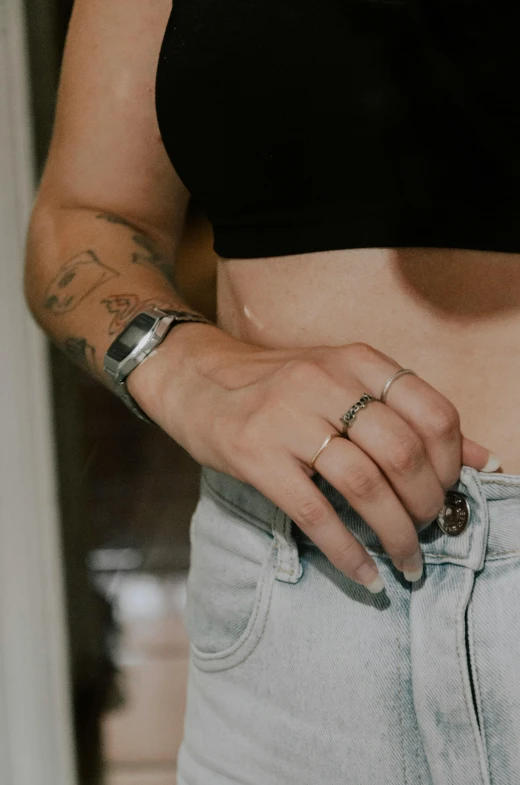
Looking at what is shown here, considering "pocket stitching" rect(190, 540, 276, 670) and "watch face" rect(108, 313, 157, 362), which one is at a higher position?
"watch face" rect(108, 313, 157, 362)

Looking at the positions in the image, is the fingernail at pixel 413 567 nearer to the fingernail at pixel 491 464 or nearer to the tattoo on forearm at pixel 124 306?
the fingernail at pixel 491 464

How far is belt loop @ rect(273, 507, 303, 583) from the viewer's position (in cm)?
53

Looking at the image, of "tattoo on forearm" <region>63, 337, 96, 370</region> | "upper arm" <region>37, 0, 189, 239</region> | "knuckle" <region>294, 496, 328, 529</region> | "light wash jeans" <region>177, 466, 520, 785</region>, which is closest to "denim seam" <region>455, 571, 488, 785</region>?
"light wash jeans" <region>177, 466, 520, 785</region>

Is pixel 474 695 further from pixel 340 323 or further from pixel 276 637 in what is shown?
pixel 340 323

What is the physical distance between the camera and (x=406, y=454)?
17.3 inches

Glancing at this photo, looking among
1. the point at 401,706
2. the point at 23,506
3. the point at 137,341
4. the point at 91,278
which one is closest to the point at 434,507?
the point at 401,706

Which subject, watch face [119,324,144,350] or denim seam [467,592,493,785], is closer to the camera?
denim seam [467,592,493,785]

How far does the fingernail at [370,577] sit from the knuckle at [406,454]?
0.08 metres

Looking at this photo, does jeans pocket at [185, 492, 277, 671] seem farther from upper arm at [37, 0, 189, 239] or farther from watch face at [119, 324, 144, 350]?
upper arm at [37, 0, 189, 239]

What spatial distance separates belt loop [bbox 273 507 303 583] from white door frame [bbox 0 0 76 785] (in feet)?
2.51

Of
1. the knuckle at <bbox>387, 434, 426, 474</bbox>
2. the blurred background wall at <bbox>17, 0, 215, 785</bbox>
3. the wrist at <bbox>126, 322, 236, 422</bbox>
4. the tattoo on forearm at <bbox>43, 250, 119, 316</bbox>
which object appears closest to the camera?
the knuckle at <bbox>387, 434, 426, 474</bbox>

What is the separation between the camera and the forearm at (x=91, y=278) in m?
0.63

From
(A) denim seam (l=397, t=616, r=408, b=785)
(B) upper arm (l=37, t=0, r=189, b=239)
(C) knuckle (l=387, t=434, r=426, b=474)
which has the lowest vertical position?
(A) denim seam (l=397, t=616, r=408, b=785)

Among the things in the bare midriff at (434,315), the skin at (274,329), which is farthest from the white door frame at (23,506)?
the bare midriff at (434,315)
